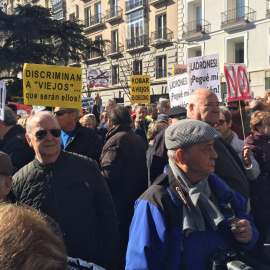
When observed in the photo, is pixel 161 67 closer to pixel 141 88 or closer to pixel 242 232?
pixel 141 88

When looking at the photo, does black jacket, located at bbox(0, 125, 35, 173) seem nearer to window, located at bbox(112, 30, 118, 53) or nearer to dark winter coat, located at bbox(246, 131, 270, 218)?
dark winter coat, located at bbox(246, 131, 270, 218)

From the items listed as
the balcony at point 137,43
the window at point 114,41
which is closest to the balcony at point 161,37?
the balcony at point 137,43

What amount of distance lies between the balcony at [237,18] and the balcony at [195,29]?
1.28 meters

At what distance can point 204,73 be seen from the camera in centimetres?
552

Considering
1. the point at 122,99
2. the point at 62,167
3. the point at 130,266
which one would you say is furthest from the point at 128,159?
the point at 122,99

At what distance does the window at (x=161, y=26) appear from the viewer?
27.3 m

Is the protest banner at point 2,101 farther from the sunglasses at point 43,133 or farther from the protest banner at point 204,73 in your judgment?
the protest banner at point 204,73

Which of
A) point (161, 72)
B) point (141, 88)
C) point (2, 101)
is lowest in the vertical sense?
point (2, 101)

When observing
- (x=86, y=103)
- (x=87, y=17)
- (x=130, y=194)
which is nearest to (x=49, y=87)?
(x=130, y=194)

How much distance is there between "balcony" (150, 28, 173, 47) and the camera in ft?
87.6

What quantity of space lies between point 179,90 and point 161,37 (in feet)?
75.5

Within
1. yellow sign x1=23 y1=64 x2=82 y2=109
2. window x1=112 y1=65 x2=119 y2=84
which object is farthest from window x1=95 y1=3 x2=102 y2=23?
yellow sign x1=23 y1=64 x2=82 y2=109

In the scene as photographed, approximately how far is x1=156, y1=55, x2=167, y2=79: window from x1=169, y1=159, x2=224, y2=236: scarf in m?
25.8

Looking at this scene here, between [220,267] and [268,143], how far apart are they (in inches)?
104
